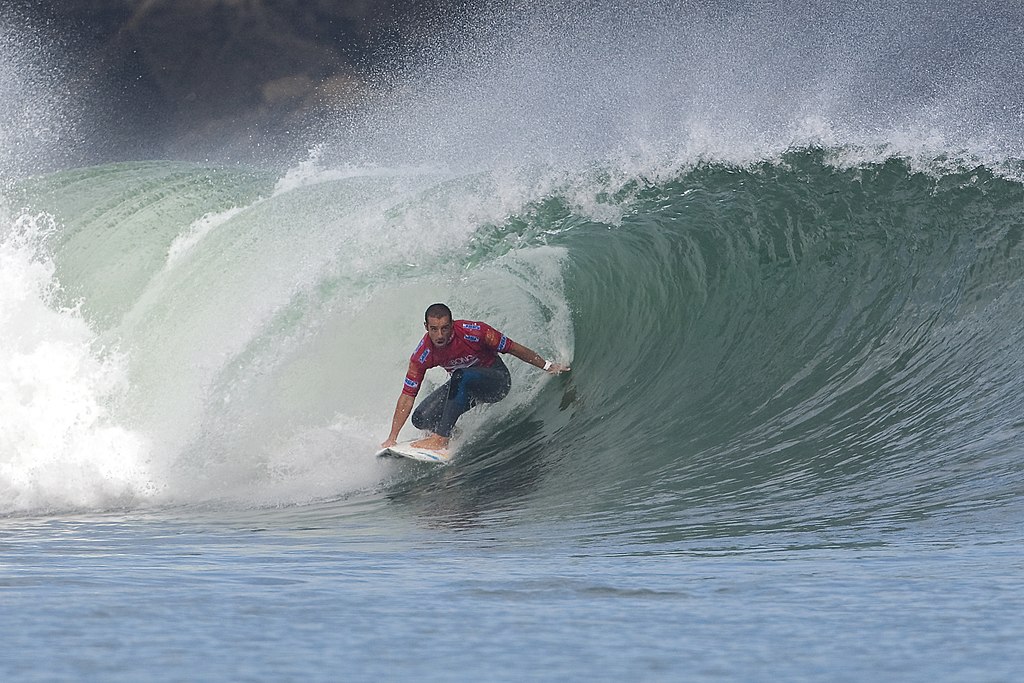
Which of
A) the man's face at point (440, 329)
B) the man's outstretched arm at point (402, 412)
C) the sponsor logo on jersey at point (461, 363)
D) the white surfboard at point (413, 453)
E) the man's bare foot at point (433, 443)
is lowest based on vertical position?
the white surfboard at point (413, 453)

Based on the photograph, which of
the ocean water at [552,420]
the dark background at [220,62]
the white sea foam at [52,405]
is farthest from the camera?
the dark background at [220,62]

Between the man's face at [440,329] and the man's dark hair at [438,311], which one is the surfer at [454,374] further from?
the man's dark hair at [438,311]

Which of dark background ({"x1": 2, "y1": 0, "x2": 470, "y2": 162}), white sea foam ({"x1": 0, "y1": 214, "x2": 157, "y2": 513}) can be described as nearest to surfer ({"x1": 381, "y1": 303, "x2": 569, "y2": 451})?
white sea foam ({"x1": 0, "y1": 214, "x2": 157, "y2": 513})

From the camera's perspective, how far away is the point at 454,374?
832 cm

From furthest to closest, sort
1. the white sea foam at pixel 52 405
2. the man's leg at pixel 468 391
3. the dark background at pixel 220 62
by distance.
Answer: the dark background at pixel 220 62 < the man's leg at pixel 468 391 < the white sea foam at pixel 52 405

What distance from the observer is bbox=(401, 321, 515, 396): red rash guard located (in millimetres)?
8117

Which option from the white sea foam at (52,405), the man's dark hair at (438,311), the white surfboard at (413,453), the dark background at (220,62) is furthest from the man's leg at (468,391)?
the dark background at (220,62)

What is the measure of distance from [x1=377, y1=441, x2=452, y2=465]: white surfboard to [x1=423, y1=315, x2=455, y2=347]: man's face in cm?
63

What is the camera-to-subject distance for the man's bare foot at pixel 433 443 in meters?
8.09

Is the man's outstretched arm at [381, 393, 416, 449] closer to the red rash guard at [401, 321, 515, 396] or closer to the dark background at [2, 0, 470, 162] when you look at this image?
the red rash guard at [401, 321, 515, 396]

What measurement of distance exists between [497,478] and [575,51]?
16.6 m

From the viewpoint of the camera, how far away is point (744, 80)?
21.1 metres

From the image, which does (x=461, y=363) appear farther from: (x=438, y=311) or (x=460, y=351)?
(x=438, y=311)

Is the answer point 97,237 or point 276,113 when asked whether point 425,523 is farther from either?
point 276,113
